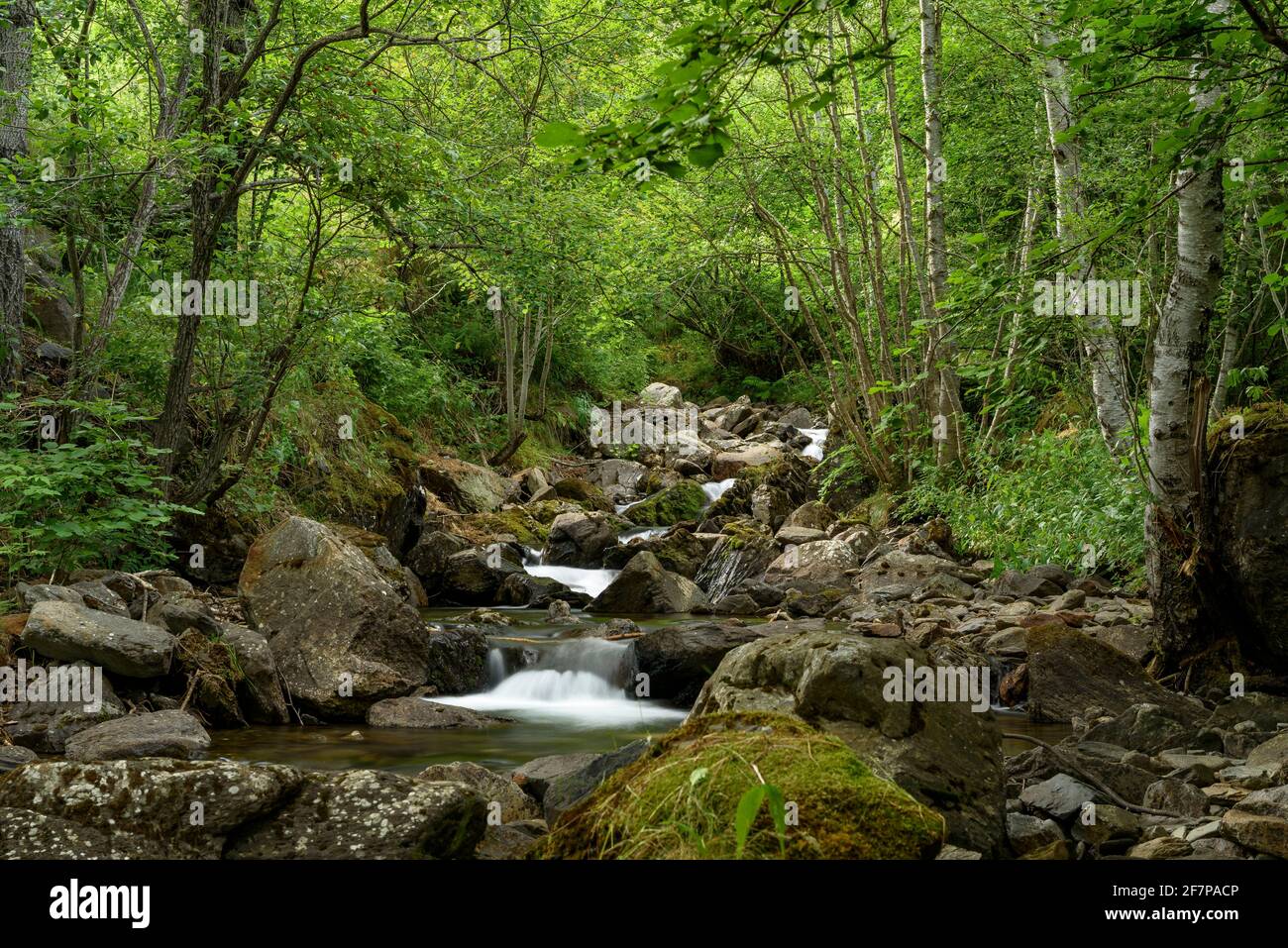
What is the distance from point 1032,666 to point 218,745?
676cm

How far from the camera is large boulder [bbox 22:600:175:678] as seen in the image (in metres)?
7.46

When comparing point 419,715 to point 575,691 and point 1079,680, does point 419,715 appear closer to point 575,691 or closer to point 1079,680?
point 575,691

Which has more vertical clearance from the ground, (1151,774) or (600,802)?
(600,802)

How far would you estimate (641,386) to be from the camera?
30.7 m

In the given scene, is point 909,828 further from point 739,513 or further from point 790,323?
point 790,323

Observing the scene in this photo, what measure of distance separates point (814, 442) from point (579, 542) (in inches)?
472

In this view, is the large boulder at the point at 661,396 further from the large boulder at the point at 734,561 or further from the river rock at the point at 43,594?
the river rock at the point at 43,594

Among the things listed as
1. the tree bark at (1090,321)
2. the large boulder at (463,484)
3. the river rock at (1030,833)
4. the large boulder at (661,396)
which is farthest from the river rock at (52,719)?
the large boulder at (661,396)

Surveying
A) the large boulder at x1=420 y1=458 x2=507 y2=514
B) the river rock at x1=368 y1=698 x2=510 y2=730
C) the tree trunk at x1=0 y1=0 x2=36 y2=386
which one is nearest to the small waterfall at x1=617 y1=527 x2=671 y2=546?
the large boulder at x1=420 y1=458 x2=507 y2=514

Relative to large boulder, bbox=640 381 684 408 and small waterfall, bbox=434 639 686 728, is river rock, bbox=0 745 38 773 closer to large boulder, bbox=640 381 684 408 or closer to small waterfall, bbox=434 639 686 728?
small waterfall, bbox=434 639 686 728

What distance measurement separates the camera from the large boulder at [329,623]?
8.93m

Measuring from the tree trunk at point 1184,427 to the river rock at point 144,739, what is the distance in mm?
7573

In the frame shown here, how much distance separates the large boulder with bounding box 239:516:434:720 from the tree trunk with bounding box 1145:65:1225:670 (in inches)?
271

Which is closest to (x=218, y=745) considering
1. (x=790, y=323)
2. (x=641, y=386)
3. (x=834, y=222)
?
(x=834, y=222)
